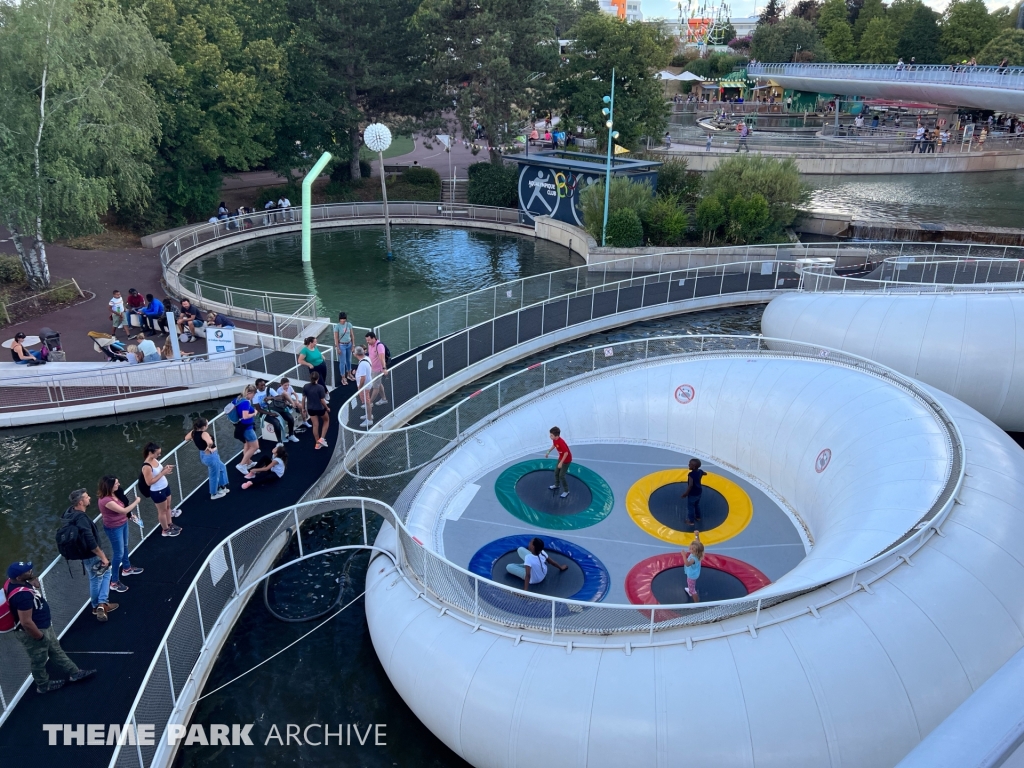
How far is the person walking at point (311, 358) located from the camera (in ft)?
59.0

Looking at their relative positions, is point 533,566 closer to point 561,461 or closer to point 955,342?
point 561,461

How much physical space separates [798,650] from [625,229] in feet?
84.0

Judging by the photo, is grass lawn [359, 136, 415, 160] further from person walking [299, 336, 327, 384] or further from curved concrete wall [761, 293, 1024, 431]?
curved concrete wall [761, 293, 1024, 431]

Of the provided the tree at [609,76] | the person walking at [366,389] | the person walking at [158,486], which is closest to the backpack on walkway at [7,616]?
the person walking at [158,486]

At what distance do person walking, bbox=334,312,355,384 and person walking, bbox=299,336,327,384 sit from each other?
0.53m

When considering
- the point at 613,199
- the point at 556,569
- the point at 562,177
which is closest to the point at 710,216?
the point at 613,199

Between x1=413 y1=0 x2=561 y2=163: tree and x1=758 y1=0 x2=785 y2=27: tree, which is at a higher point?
x1=758 y1=0 x2=785 y2=27: tree

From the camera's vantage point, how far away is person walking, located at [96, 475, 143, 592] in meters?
10.8

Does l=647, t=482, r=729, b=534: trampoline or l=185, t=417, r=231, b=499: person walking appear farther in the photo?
l=647, t=482, r=729, b=534: trampoline

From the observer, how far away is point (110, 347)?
20938 millimetres

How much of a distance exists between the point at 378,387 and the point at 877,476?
407 inches

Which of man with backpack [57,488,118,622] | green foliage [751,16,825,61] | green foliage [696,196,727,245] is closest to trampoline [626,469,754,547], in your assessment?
man with backpack [57,488,118,622]

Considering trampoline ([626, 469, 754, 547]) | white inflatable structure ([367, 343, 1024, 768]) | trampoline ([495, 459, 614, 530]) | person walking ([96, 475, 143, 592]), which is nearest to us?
white inflatable structure ([367, 343, 1024, 768])

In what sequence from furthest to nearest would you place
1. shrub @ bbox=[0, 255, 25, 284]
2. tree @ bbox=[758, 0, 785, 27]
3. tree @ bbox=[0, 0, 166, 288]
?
tree @ bbox=[758, 0, 785, 27]
shrub @ bbox=[0, 255, 25, 284]
tree @ bbox=[0, 0, 166, 288]
